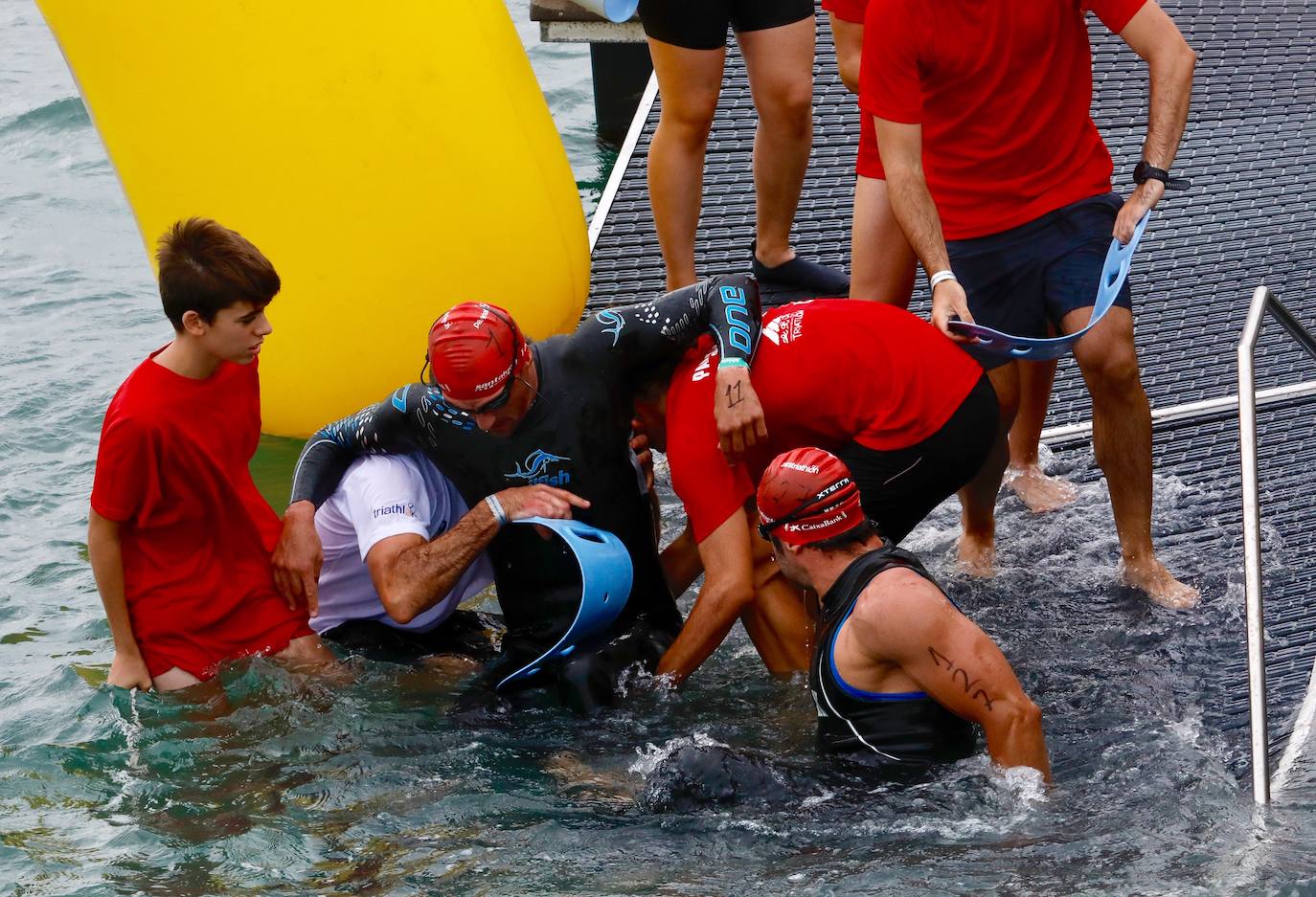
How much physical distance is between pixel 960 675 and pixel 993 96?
2.11 metres

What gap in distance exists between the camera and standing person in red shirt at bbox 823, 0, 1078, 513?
5180 mm

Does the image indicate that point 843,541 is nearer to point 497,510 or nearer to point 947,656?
point 947,656

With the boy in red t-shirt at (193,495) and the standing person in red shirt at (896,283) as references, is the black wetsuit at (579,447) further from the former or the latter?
the standing person in red shirt at (896,283)

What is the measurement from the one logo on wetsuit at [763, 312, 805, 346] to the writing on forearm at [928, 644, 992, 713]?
1269 millimetres

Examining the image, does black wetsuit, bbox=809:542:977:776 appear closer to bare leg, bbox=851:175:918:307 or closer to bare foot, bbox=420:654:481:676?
bare foot, bbox=420:654:481:676

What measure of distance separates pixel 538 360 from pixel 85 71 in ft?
7.39

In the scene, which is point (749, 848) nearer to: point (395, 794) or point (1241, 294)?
point (395, 794)

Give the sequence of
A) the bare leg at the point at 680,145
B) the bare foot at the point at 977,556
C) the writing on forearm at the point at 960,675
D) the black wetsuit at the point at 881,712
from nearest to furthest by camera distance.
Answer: the writing on forearm at the point at 960,675, the black wetsuit at the point at 881,712, the bare foot at the point at 977,556, the bare leg at the point at 680,145

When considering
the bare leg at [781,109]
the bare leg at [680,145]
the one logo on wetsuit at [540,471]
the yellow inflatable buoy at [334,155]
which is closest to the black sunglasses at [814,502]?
the one logo on wetsuit at [540,471]

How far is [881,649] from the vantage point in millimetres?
3471

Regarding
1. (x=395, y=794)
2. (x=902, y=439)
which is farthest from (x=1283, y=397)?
(x=395, y=794)

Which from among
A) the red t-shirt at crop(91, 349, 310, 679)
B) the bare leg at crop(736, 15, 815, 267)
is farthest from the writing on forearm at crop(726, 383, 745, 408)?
the bare leg at crop(736, 15, 815, 267)

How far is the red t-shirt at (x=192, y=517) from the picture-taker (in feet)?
13.4

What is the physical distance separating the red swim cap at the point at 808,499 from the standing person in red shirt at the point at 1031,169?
3.07 ft
